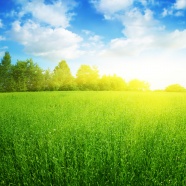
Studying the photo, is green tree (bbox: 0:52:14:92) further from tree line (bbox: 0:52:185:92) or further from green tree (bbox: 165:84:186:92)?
green tree (bbox: 165:84:186:92)

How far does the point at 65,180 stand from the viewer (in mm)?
3363

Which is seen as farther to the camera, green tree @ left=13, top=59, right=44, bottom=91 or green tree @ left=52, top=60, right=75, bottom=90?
green tree @ left=13, top=59, right=44, bottom=91

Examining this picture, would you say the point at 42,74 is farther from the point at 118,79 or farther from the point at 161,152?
the point at 161,152

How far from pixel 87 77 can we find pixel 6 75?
23.3 metres

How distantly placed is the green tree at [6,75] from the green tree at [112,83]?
2426 centimetres

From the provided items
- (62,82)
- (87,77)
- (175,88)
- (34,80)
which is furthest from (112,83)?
(34,80)

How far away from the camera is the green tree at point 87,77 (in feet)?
179

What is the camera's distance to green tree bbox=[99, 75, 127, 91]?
56.0 m

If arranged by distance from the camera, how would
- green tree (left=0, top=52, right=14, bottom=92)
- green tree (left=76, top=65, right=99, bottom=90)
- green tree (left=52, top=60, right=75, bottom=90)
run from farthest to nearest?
green tree (left=76, top=65, right=99, bottom=90)
green tree (left=0, top=52, right=14, bottom=92)
green tree (left=52, top=60, right=75, bottom=90)

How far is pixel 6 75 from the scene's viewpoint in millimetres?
52344

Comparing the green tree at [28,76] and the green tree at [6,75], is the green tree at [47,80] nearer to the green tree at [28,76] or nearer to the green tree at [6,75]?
the green tree at [28,76]

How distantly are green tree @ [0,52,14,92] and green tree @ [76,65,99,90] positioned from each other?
18188mm

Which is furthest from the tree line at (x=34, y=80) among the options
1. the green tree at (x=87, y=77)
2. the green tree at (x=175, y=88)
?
the green tree at (x=175, y=88)

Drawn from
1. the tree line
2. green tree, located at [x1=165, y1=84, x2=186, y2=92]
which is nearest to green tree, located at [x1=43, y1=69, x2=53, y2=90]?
the tree line
